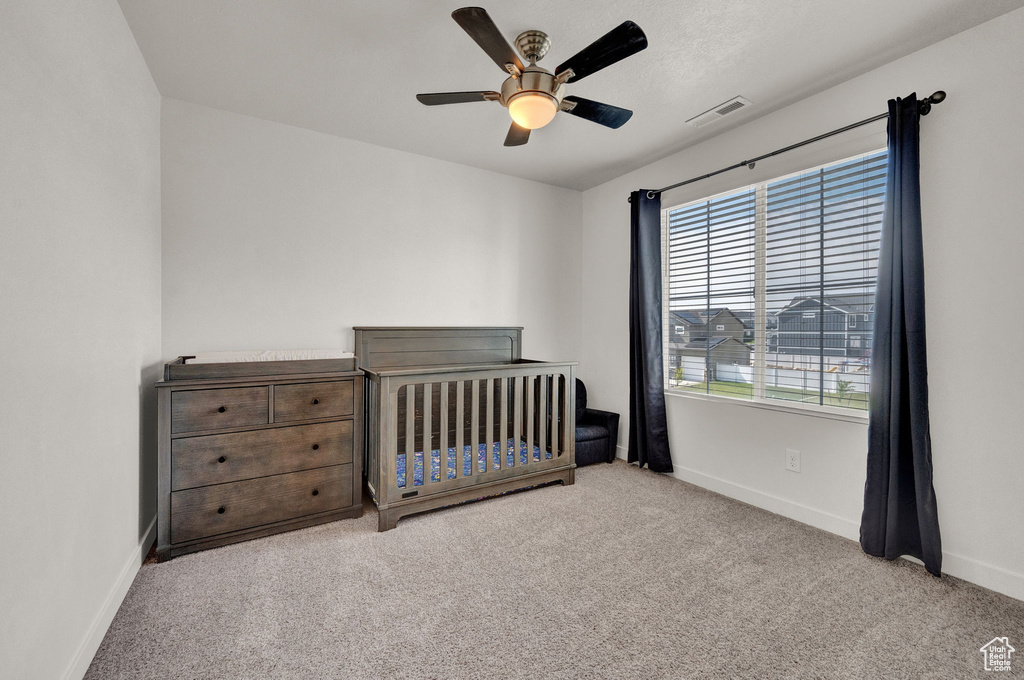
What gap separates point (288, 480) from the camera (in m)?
2.34

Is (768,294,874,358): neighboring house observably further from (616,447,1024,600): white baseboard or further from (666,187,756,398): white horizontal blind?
(616,447,1024,600): white baseboard

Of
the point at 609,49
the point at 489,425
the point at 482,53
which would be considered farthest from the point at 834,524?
the point at 482,53

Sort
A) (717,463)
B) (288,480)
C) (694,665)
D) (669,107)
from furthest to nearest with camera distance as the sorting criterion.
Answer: (717,463) → (669,107) → (288,480) → (694,665)

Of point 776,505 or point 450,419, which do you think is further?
point 450,419

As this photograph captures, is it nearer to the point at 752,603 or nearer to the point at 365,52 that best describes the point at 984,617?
the point at 752,603

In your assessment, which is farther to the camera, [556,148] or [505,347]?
[505,347]

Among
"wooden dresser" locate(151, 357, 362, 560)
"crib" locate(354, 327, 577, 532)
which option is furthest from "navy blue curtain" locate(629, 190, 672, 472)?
"wooden dresser" locate(151, 357, 362, 560)

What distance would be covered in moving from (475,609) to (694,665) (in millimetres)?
791

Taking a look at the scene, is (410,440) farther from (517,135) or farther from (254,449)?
(517,135)

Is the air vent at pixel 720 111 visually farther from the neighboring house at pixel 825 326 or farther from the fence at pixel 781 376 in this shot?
the fence at pixel 781 376

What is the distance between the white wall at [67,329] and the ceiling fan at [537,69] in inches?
45.3

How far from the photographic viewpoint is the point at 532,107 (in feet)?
5.85

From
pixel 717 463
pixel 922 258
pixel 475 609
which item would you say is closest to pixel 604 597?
pixel 475 609

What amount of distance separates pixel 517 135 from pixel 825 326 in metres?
1.99
